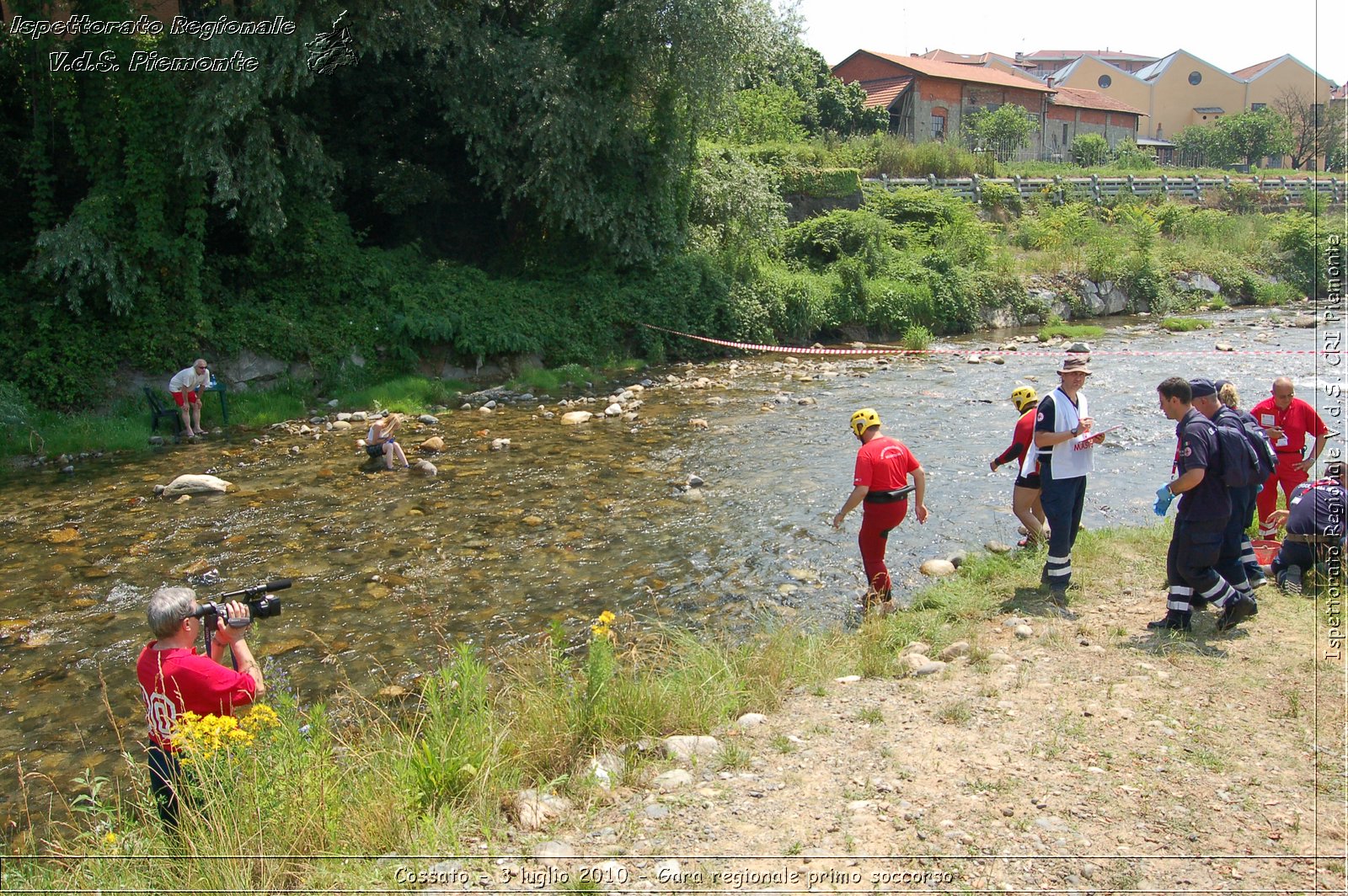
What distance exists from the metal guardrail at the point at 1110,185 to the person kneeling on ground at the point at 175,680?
30.9 meters

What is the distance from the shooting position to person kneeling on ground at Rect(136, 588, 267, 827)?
167 inches

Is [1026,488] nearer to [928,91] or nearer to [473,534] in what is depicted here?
[473,534]

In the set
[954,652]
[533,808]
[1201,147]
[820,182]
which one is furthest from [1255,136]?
[533,808]

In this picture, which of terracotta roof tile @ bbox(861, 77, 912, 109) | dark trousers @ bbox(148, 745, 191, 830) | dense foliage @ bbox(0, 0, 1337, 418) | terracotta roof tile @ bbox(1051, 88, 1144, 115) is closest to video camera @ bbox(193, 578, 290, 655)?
dark trousers @ bbox(148, 745, 191, 830)

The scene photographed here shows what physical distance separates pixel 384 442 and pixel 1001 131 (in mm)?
41680

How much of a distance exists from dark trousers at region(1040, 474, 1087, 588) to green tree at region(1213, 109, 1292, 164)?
201 ft

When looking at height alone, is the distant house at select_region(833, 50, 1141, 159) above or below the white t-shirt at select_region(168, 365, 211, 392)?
above

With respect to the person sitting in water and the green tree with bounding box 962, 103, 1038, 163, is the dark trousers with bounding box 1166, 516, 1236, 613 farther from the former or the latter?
the green tree with bounding box 962, 103, 1038, 163

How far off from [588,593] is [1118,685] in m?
4.41

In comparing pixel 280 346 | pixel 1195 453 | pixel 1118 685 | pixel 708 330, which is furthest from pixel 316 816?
pixel 708 330

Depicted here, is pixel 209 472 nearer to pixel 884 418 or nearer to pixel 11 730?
pixel 11 730

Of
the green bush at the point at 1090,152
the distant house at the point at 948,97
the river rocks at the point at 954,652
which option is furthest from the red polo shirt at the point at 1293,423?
the green bush at the point at 1090,152

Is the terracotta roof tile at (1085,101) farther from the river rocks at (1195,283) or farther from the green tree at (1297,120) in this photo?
the river rocks at (1195,283)

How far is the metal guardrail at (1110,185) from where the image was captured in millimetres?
34812
